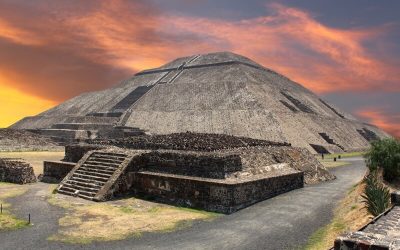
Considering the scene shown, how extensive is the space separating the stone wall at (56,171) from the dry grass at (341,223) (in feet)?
48.8

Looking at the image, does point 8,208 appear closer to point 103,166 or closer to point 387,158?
point 103,166

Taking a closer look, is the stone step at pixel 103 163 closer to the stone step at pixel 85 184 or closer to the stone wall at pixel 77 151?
the stone step at pixel 85 184

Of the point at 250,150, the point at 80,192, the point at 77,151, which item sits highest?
the point at 250,150

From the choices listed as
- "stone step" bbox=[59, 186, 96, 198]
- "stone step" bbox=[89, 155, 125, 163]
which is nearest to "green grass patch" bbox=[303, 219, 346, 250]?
"stone step" bbox=[59, 186, 96, 198]

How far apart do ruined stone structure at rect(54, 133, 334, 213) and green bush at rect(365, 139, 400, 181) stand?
4334 millimetres

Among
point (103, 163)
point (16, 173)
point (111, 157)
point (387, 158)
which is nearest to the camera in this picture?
point (103, 163)

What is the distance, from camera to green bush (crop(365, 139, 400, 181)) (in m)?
20.7

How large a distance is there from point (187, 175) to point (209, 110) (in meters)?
45.1

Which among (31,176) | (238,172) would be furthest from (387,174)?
(31,176)

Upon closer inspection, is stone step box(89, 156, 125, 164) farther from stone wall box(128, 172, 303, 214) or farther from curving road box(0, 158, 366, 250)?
curving road box(0, 158, 366, 250)

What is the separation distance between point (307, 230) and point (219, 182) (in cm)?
424

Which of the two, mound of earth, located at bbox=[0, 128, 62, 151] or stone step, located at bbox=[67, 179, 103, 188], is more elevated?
mound of earth, located at bbox=[0, 128, 62, 151]

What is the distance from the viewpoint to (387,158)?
2092 centimetres

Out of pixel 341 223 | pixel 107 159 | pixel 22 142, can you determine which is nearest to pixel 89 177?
pixel 107 159
